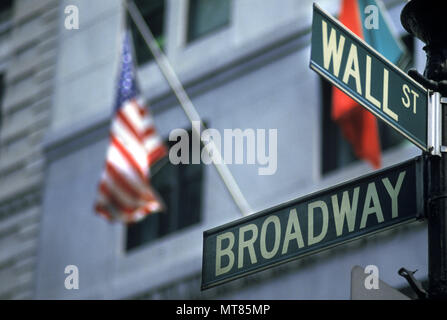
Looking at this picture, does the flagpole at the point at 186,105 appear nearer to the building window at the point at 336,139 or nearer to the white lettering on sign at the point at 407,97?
the building window at the point at 336,139

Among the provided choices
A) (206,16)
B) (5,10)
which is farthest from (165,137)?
(5,10)

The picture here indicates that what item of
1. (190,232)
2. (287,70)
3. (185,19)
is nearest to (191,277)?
(190,232)

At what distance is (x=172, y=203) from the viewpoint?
50.4 ft

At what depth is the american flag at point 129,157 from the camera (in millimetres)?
14055

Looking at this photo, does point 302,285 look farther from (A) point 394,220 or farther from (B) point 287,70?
(A) point 394,220

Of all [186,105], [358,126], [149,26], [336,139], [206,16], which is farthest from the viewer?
[149,26]

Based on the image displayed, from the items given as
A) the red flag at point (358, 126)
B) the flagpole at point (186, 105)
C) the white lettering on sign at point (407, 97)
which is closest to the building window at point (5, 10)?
the flagpole at point (186, 105)

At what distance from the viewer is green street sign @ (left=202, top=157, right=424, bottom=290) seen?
552cm

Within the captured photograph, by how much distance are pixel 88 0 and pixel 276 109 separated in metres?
4.62

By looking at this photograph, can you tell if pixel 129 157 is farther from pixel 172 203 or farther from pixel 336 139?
pixel 336 139

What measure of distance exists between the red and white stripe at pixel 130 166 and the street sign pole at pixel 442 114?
332 inches

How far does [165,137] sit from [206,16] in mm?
2033

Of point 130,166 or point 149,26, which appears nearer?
point 130,166

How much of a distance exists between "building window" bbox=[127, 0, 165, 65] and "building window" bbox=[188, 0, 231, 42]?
545 mm
